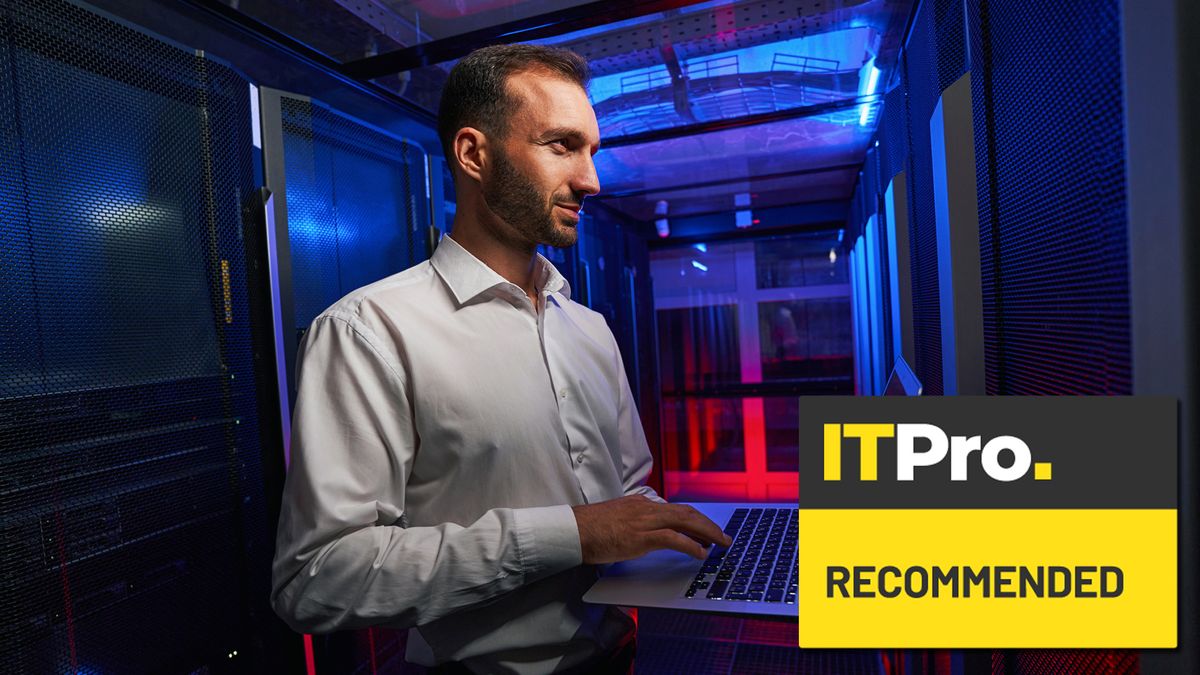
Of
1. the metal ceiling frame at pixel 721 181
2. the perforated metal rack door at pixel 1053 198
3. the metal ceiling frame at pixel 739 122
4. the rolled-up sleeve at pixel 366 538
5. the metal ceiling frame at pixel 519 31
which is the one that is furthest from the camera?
the metal ceiling frame at pixel 721 181

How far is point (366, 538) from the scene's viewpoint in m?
0.86

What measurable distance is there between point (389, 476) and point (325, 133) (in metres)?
1.25

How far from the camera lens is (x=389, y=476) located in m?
0.94

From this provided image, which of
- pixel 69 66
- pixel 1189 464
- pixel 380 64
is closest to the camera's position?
pixel 1189 464

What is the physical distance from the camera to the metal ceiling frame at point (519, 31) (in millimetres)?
1406

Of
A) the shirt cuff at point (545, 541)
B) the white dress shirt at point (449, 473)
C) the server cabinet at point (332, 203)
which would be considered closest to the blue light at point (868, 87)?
the white dress shirt at point (449, 473)

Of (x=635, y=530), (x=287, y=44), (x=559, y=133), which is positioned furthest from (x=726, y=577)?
(x=287, y=44)

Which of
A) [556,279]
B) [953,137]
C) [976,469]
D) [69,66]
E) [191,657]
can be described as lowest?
[191,657]

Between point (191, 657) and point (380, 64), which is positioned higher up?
point (380, 64)

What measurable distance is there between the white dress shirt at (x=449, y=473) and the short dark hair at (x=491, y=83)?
0.21 metres

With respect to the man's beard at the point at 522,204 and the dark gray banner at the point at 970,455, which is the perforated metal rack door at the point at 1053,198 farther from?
the man's beard at the point at 522,204

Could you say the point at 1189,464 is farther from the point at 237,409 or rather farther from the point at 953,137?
the point at 237,409

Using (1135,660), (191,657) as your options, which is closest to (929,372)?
(1135,660)

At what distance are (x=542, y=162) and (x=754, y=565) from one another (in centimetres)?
69
